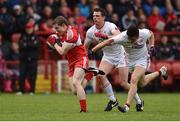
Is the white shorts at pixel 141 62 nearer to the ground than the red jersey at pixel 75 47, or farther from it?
nearer to the ground

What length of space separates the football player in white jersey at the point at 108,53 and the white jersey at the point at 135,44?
66 cm

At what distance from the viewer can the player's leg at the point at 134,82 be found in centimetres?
1448

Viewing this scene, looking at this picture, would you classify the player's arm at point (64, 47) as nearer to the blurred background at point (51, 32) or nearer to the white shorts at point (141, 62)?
the white shorts at point (141, 62)

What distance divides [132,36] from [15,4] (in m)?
11.8

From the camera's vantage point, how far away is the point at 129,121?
1201 centimetres

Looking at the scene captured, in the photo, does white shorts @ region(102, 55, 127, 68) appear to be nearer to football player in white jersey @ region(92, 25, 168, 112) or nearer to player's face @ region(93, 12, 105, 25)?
football player in white jersey @ region(92, 25, 168, 112)

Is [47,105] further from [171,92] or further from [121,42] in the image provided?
[171,92]

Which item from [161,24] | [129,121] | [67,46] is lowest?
[129,121]

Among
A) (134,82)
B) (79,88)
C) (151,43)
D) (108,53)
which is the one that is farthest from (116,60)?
(79,88)

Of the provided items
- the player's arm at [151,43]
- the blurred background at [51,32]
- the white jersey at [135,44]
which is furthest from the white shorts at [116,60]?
the blurred background at [51,32]

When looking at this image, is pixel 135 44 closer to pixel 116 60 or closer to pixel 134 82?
pixel 134 82

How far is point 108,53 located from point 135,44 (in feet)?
4.29

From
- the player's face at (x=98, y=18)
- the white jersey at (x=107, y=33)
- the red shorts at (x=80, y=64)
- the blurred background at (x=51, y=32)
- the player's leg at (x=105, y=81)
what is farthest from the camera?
the blurred background at (x=51, y=32)

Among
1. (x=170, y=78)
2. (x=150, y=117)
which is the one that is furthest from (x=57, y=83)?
(x=150, y=117)
